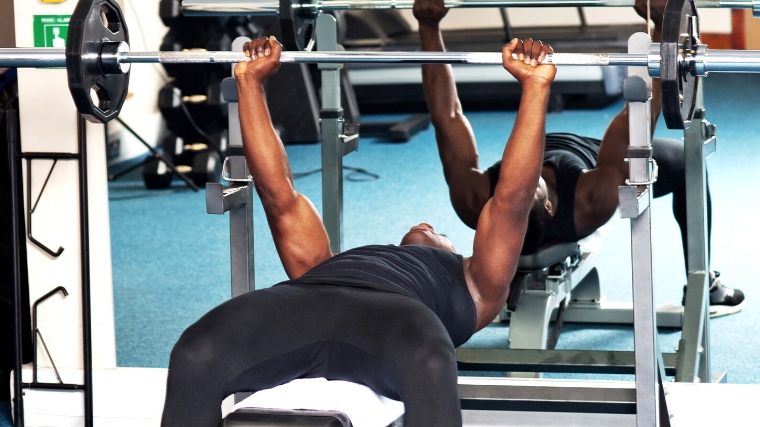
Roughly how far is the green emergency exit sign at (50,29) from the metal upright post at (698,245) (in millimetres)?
1898

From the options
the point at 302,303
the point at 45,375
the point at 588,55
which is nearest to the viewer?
the point at 302,303

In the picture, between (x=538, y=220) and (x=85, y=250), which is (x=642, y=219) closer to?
(x=538, y=220)

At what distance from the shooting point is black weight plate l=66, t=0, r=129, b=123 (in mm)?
1991

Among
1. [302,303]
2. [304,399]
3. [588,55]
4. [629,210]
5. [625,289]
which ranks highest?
[588,55]

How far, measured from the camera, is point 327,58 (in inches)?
81.1

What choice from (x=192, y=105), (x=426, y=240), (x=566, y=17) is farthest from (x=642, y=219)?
(x=566, y=17)

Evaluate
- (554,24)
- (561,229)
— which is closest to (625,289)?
(561,229)

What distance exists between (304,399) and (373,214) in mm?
3460

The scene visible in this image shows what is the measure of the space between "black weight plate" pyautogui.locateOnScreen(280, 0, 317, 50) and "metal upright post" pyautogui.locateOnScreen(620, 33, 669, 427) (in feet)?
3.25

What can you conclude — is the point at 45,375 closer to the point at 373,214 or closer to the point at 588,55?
the point at 588,55

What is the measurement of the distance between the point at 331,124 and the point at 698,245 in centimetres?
123

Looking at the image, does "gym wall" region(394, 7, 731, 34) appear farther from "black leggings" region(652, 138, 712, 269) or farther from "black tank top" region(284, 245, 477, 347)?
"black tank top" region(284, 245, 477, 347)

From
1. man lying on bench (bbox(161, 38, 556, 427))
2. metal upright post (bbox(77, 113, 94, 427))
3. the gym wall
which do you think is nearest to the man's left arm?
man lying on bench (bbox(161, 38, 556, 427))

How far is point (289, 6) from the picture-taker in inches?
102
